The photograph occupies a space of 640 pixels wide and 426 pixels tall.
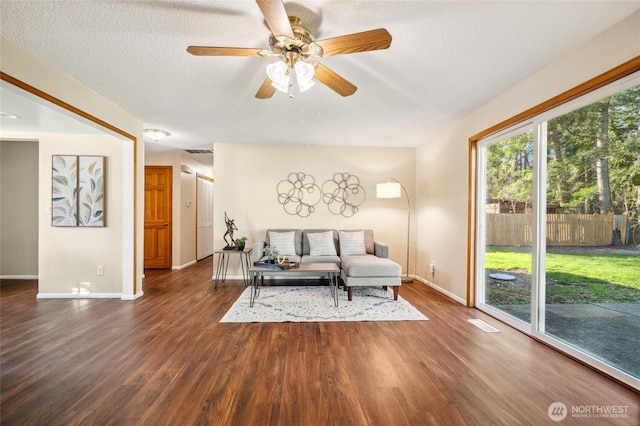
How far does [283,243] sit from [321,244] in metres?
0.65

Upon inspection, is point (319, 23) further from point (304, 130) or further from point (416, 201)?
point (416, 201)

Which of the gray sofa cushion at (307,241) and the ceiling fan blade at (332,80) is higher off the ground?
the ceiling fan blade at (332,80)

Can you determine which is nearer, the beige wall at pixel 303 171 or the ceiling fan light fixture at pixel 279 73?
the ceiling fan light fixture at pixel 279 73

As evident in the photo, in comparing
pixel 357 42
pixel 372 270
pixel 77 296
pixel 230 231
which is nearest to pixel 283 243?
pixel 230 231

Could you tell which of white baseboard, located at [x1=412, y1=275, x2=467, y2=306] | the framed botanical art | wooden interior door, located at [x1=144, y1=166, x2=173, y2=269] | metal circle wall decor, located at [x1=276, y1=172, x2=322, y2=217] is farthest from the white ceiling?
wooden interior door, located at [x1=144, y1=166, x2=173, y2=269]

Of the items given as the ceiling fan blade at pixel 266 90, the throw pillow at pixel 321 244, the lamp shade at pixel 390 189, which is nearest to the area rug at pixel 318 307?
the throw pillow at pixel 321 244

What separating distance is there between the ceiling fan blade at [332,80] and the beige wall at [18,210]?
5715 mm

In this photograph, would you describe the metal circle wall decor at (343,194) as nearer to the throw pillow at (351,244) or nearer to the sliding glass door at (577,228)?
the throw pillow at (351,244)

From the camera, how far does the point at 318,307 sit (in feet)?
11.0

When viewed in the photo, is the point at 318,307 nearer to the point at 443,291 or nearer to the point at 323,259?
the point at 323,259

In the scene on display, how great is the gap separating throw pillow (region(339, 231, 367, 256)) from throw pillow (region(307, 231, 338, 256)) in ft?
0.53

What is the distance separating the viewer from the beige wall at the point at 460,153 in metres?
1.91

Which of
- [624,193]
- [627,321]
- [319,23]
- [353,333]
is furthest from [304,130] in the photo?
[627,321]

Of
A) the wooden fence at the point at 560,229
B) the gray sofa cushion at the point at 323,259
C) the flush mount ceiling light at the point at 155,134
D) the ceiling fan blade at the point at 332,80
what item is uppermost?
the flush mount ceiling light at the point at 155,134
